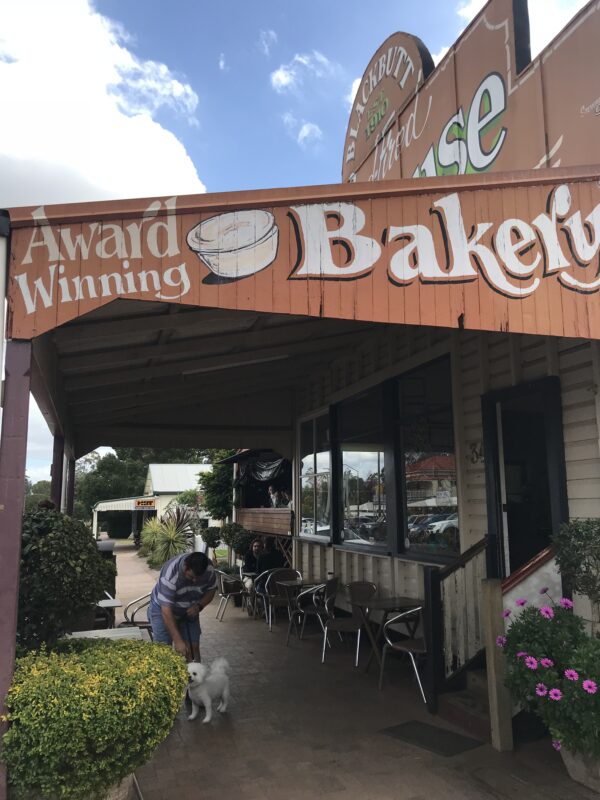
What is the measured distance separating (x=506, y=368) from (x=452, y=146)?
2700 millimetres

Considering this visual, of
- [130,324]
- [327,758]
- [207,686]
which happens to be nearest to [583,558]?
[327,758]

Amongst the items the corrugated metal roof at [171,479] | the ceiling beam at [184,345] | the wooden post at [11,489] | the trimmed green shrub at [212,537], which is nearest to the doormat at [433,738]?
the wooden post at [11,489]

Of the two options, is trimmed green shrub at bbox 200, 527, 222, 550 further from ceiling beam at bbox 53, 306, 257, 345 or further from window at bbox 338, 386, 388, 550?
ceiling beam at bbox 53, 306, 257, 345

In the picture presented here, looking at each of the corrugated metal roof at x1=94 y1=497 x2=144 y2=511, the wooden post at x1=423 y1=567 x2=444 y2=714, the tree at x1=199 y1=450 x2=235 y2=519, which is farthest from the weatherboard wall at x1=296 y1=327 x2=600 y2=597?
the corrugated metal roof at x1=94 y1=497 x2=144 y2=511

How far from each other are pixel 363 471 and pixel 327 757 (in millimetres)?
3990

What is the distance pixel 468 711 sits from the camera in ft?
14.0

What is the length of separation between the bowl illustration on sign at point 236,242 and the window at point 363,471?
4.12 metres

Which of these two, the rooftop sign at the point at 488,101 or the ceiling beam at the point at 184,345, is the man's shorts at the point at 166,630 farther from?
the rooftop sign at the point at 488,101

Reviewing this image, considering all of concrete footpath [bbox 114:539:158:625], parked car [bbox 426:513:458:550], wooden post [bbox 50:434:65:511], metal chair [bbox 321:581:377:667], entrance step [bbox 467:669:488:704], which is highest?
wooden post [bbox 50:434:65:511]

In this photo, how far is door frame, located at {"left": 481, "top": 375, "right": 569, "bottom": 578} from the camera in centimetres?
429

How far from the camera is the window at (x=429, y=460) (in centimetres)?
574

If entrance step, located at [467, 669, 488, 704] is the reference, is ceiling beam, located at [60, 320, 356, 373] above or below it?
above

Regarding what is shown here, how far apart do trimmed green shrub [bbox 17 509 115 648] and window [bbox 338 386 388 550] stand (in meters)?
4.31

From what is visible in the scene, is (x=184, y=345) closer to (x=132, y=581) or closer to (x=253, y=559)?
(x=253, y=559)
